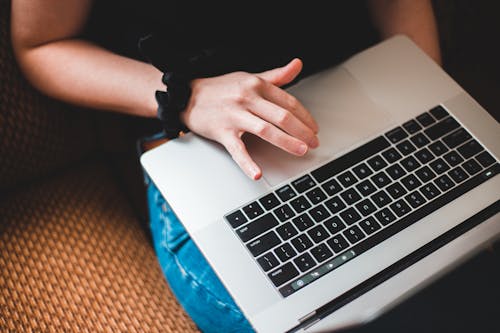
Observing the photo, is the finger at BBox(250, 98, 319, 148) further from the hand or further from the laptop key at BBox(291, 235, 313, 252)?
the laptop key at BBox(291, 235, 313, 252)

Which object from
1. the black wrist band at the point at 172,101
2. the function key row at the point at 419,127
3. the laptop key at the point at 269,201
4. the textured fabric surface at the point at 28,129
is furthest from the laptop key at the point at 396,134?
the textured fabric surface at the point at 28,129

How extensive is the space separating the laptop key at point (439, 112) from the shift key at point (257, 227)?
0.32 metres

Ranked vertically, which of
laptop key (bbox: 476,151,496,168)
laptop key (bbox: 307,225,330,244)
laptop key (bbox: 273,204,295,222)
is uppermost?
laptop key (bbox: 273,204,295,222)

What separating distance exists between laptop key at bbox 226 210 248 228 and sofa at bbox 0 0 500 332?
27cm

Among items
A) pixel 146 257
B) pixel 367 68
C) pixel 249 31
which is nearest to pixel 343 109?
pixel 367 68

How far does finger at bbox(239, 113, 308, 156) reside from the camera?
2.10 ft

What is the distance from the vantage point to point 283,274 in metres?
0.60

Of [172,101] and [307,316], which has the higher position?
[172,101]

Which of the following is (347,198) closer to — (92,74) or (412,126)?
(412,126)

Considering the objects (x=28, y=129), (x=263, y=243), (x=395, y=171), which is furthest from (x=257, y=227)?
(x=28, y=129)

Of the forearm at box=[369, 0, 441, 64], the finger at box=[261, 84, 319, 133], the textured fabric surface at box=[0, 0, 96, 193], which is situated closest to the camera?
the finger at box=[261, 84, 319, 133]

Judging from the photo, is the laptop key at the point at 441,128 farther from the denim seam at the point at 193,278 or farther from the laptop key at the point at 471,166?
the denim seam at the point at 193,278

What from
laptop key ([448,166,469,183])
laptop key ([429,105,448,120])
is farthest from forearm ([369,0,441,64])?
laptop key ([448,166,469,183])

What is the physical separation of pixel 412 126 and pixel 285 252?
0.30 metres
